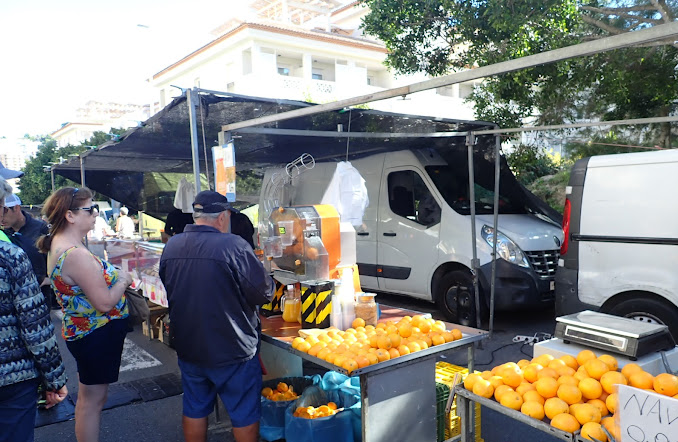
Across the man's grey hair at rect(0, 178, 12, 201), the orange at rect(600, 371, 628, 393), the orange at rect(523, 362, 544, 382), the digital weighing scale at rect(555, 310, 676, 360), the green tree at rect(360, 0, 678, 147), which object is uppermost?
the green tree at rect(360, 0, 678, 147)

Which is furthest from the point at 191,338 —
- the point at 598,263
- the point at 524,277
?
the point at 524,277

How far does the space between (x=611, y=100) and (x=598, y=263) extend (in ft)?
16.7

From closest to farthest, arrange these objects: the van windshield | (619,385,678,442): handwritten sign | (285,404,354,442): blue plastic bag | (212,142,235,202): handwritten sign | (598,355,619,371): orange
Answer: (619,385,678,442): handwritten sign → (598,355,619,371): orange → (285,404,354,442): blue plastic bag → (212,142,235,202): handwritten sign → the van windshield

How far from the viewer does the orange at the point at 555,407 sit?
1940 mm

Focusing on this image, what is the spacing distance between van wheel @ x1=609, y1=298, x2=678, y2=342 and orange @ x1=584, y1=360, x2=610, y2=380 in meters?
2.63

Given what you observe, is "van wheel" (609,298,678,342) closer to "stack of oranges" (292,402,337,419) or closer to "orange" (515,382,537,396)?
"orange" (515,382,537,396)

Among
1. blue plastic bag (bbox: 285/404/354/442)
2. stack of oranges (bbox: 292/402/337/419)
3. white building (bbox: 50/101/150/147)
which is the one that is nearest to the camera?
blue plastic bag (bbox: 285/404/354/442)

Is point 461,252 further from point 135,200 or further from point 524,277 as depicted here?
point 135,200

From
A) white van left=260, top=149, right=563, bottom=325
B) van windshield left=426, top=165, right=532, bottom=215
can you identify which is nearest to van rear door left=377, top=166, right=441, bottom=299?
white van left=260, top=149, right=563, bottom=325

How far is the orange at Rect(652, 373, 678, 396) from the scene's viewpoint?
1.88m

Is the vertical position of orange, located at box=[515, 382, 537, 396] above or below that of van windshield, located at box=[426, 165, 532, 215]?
below

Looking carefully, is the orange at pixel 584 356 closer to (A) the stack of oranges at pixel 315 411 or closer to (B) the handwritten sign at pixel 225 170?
(A) the stack of oranges at pixel 315 411

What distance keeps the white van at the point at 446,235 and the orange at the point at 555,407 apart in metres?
4.00

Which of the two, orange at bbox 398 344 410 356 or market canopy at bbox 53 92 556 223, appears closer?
orange at bbox 398 344 410 356
